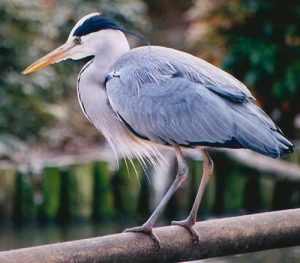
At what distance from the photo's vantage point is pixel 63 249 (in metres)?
3.62

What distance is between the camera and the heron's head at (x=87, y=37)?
4.88 meters

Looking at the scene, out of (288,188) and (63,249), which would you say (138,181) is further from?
(63,249)

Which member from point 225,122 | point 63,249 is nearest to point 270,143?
point 225,122

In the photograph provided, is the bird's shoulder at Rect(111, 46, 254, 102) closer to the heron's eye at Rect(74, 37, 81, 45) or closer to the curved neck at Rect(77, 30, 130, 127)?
the curved neck at Rect(77, 30, 130, 127)

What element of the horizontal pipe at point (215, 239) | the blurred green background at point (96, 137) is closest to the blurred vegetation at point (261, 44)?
the blurred green background at point (96, 137)

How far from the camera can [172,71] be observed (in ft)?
15.4

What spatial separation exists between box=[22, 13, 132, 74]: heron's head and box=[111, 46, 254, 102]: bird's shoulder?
14 centimetres

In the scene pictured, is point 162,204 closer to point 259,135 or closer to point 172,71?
point 259,135

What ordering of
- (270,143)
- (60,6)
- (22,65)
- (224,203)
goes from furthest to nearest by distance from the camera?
1. (60,6)
2. (22,65)
3. (224,203)
4. (270,143)

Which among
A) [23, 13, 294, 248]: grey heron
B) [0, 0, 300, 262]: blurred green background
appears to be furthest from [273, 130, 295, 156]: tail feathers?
[0, 0, 300, 262]: blurred green background

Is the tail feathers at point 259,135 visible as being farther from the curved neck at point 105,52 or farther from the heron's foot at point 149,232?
the curved neck at point 105,52

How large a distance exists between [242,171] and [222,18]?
8.65 feet

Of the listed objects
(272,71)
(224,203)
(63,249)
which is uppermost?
(63,249)

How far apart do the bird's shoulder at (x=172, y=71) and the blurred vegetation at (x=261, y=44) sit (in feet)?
23.2
